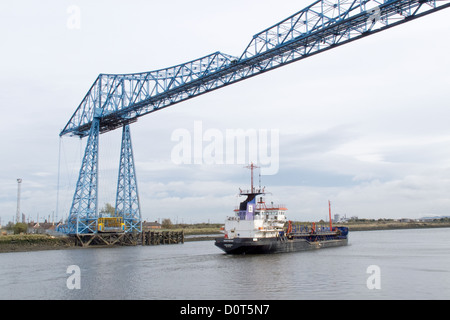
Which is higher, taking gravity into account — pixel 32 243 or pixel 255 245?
pixel 255 245

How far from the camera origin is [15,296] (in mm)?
21562

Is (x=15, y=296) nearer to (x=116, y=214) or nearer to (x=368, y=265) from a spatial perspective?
(x=368, y=265)

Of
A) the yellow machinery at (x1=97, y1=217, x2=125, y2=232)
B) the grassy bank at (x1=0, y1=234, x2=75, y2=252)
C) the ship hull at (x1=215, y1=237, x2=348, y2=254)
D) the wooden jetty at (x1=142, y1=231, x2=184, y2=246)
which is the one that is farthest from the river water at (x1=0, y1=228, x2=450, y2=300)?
the wooden jetty at (x1=142, y1=231, x2=184, y2=246)

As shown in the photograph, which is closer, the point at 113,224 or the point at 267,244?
the point at 267,244

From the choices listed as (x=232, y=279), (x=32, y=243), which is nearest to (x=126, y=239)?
(x=32, y=243)

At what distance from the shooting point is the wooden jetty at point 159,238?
6462 cm

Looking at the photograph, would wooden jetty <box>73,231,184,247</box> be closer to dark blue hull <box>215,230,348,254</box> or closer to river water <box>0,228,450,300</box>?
river water <box>0,228,450,300</box>

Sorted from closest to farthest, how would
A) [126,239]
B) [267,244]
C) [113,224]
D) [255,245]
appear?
1. [255,245]
2. [267,244]
3. [113,224]
4. [126,239]

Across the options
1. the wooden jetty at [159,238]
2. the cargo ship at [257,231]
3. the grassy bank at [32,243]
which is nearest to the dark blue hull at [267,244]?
the cargo ship at [257,231]

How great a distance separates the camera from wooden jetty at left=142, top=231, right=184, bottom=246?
6462 cm

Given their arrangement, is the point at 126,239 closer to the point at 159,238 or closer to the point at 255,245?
the point at 159,238

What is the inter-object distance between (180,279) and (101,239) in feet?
113

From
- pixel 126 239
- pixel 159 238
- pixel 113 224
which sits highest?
pixel 113 224

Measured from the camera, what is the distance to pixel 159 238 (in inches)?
2653
